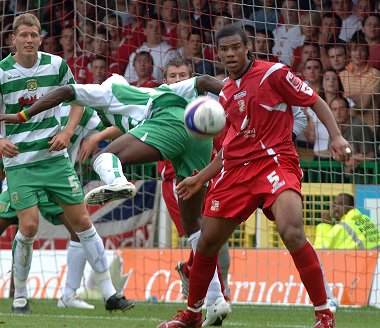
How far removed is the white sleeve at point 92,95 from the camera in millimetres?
7312

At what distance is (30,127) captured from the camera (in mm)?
8430

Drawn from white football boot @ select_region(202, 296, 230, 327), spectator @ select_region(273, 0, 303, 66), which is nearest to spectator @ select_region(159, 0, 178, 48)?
spectator @ select_region(273, 0, 303, 66)

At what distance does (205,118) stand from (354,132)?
16.6 ft

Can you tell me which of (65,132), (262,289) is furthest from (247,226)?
(65,132)

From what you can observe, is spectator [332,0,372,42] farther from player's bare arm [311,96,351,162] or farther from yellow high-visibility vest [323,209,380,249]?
player's bare arm [311,96,351,162]

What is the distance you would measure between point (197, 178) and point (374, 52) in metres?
5.20

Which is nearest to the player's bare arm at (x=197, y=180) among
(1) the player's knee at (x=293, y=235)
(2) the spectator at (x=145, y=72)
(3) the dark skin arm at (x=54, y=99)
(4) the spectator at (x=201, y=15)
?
(1) the player's knee at (x=293, y=235)

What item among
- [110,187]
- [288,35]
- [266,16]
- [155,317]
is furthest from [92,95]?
[266,16]

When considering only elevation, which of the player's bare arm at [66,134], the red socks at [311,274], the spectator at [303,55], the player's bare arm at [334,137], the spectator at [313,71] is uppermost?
the spectator at [303,55]

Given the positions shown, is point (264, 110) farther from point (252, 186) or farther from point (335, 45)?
point (335, 45)

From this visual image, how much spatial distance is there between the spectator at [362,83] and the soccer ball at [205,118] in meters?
4.85

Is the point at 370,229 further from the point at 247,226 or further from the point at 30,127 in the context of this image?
the point at 30,127

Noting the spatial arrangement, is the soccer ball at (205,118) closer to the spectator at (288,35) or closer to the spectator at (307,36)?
the spectator at (288,35)

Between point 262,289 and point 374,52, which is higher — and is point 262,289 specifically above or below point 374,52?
below
